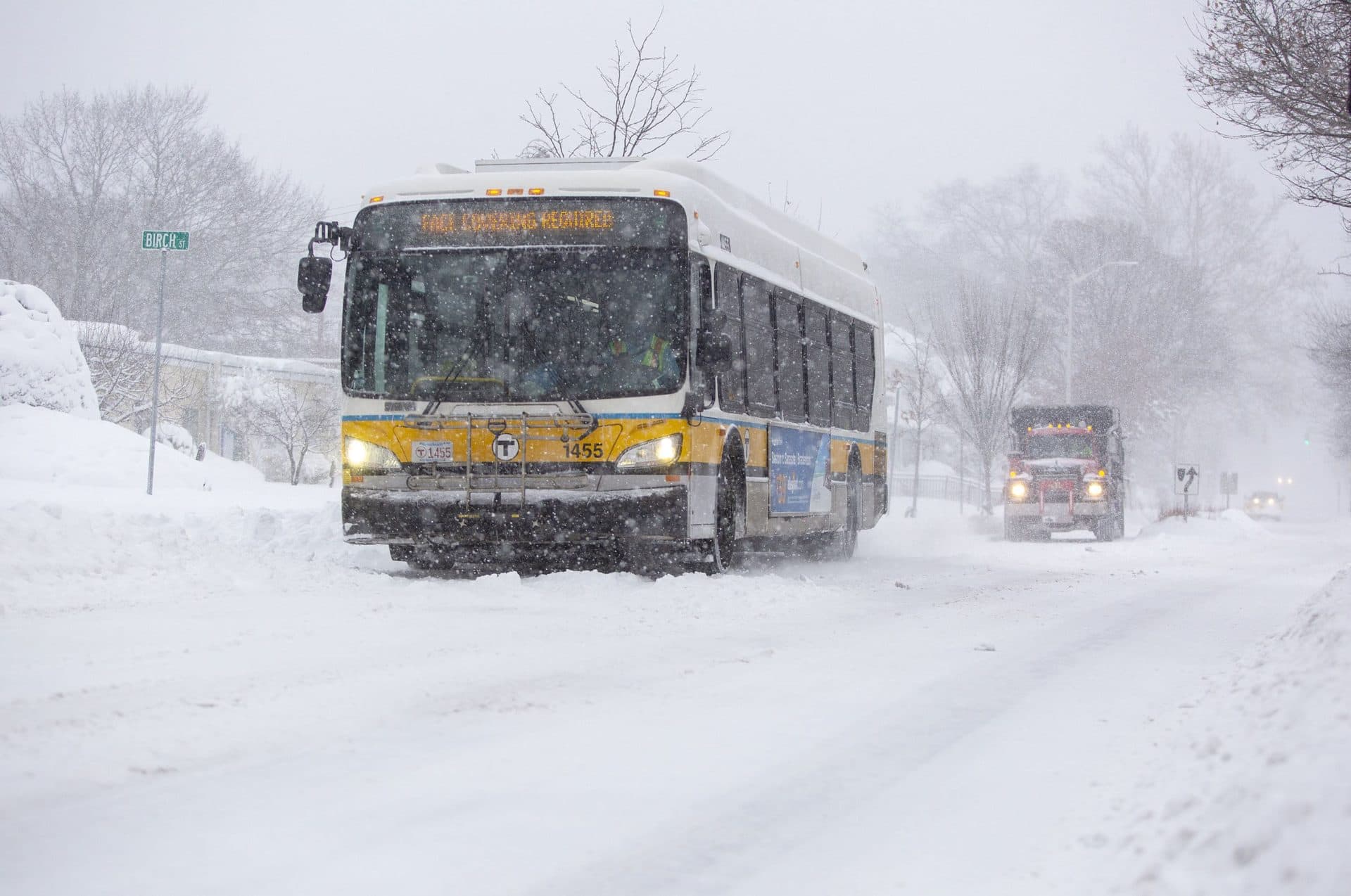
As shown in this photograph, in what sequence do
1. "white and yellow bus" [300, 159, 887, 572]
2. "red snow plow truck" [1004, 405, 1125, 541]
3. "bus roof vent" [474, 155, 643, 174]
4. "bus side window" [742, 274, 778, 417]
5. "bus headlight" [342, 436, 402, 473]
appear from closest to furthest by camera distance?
1. "white and yellow bus" [300, 159, 887, 572]
2. "bus headlight" [342, 436, 402, 473]
3. "bus roof vent" [474, 155, 643, 174]
4. "bus side window" [742, 274, 778, 417]
5. "red snow plow truck" [1004, 405, 1125, 541]

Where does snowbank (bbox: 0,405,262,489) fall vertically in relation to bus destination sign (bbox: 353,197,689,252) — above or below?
below

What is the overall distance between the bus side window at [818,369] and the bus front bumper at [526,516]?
4620 millimetres

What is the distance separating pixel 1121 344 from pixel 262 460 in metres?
32.0

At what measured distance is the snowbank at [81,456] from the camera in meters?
20.3

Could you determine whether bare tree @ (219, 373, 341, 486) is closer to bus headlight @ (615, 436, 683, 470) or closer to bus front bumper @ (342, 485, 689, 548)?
bus front bumper @ (342, 485, 689, 548)

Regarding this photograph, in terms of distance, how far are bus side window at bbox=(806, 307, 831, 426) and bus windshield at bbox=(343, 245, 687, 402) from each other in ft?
14.2

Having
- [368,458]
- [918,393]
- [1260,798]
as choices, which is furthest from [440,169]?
[918,393]

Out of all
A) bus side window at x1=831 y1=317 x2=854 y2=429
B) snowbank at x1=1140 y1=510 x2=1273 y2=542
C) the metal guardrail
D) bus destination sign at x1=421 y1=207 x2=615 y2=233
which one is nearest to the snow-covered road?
bus destination sign at x1=421 y1=207 x2=615 y2=233

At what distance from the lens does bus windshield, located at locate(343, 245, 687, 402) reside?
1292 centimetres

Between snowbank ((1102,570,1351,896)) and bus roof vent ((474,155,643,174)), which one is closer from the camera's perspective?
snowbank ((1102,570,1351,896))

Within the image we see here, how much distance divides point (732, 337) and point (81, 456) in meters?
11.2

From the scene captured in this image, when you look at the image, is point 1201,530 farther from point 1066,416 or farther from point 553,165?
point 553,165

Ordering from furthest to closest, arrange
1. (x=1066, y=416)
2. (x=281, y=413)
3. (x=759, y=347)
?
(x=281, y=413) < (x=1066, y=416) < (x=759, y=347)

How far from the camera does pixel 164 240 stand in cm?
1661
